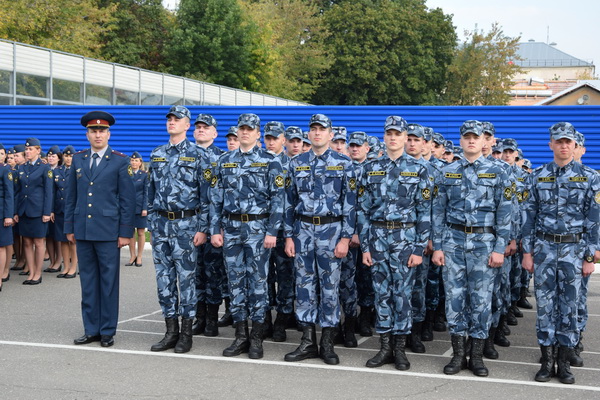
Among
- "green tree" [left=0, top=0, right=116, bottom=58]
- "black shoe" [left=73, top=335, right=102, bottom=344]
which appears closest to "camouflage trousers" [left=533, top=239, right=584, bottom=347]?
"black shoe" [left=73, top=335, right=102, bottom=344]

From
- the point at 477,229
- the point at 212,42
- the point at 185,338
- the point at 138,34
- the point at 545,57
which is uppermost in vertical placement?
the point at 545,57

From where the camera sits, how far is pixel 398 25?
5428 centimetres

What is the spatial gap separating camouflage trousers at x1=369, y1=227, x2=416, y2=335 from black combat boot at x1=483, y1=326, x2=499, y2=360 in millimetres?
995

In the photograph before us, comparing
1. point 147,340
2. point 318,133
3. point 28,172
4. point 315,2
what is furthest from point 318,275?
point 315,2

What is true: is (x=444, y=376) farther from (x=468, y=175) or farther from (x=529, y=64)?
(x=529, y=64)

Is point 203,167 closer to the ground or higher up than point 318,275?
higher up

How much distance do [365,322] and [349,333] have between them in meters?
0.62

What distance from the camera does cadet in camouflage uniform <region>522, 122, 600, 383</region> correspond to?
6.52 m

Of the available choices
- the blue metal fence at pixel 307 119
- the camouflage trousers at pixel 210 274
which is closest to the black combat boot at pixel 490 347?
the camouflage trousers at pixel 210 274

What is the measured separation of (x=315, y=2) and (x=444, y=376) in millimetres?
56820

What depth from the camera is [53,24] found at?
34156 mm

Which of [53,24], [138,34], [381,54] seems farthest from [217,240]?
[381,54]

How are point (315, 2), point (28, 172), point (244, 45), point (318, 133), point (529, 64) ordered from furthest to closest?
point (529, 64) → point (315, 2) → point (244, 45) → point (28, 172) → point (318, 133)

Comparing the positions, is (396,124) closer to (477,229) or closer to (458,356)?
(477,229)
